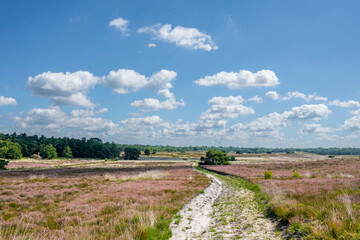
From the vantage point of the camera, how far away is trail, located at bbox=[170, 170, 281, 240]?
32.7 feet

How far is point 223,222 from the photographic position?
12016mm

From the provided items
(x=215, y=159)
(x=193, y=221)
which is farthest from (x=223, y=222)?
(x=215, y=159)

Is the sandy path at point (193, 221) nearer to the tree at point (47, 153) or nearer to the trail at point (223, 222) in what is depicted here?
the trail at point (223, 222)

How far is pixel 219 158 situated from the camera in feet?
257

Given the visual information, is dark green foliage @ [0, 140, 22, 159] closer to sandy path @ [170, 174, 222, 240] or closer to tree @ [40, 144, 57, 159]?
tree @ [40, 144, 57, 159]

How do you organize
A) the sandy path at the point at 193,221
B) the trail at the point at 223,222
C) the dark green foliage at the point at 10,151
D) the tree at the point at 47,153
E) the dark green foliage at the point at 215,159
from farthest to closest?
the tree at the point at 47,153 < the dark green foliage at the point at 10,151 < the dark green foliage at the point at 215,159 < the sandy path at the point at 193,221 < the trail at the point at 223,222

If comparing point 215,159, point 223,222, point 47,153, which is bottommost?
point 47,153

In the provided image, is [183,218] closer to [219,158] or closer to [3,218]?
[3,218]

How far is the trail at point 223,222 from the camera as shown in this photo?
32.7ft

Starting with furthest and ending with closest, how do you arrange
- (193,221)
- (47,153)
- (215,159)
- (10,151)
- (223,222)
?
1. (47,153)
2. (10,151)
3. (215,159)
4. (193,221)
5. (223,222)

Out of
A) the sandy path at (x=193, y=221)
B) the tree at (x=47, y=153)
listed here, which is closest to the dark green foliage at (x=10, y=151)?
the tree at (x=47, y=153)

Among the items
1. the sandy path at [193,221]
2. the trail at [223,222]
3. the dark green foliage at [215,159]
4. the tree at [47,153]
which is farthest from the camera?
the tree at [47,153]

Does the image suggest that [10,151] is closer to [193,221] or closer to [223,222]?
[193,221]

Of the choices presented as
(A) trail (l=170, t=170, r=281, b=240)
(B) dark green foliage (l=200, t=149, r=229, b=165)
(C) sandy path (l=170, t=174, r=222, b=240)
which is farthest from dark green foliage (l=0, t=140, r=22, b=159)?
(A) trail (l=170, t=170, r=281, b=240)
